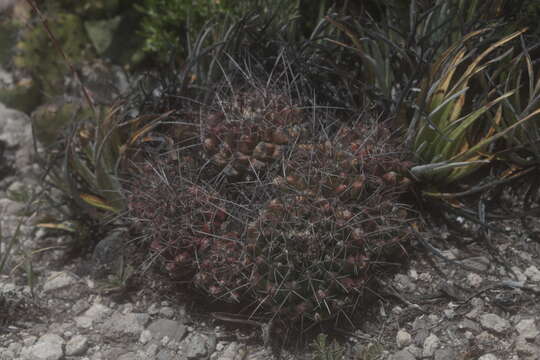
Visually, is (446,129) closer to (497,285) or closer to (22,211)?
(497,285)

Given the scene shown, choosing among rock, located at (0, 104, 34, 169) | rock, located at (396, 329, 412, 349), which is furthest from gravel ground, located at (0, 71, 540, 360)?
rock, located at (0, 104, 34, 169)

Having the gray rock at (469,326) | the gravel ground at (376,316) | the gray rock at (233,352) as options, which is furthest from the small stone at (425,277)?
the gray rock at (233,352)

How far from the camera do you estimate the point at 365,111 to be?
3342mm

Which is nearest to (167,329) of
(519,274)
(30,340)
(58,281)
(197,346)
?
(197,346)

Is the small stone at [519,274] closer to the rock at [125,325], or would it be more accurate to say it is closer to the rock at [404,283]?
the rock at [404,283]

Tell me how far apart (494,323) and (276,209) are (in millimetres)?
1157

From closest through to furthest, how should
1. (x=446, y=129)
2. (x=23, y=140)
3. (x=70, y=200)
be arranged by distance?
(x=446, y=129), (x=70, y=200), (x=23, y=140)

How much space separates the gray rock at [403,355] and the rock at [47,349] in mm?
1582

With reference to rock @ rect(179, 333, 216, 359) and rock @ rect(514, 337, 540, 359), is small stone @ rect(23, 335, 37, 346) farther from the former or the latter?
rock @ rect(514, 337, 540, 359)

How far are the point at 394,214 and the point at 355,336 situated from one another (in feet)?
2.04

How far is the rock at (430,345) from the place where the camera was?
2.86 metres

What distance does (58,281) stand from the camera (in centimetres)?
351

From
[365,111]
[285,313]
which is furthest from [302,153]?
[285,313]

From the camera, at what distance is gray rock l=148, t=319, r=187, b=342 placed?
310 cm
